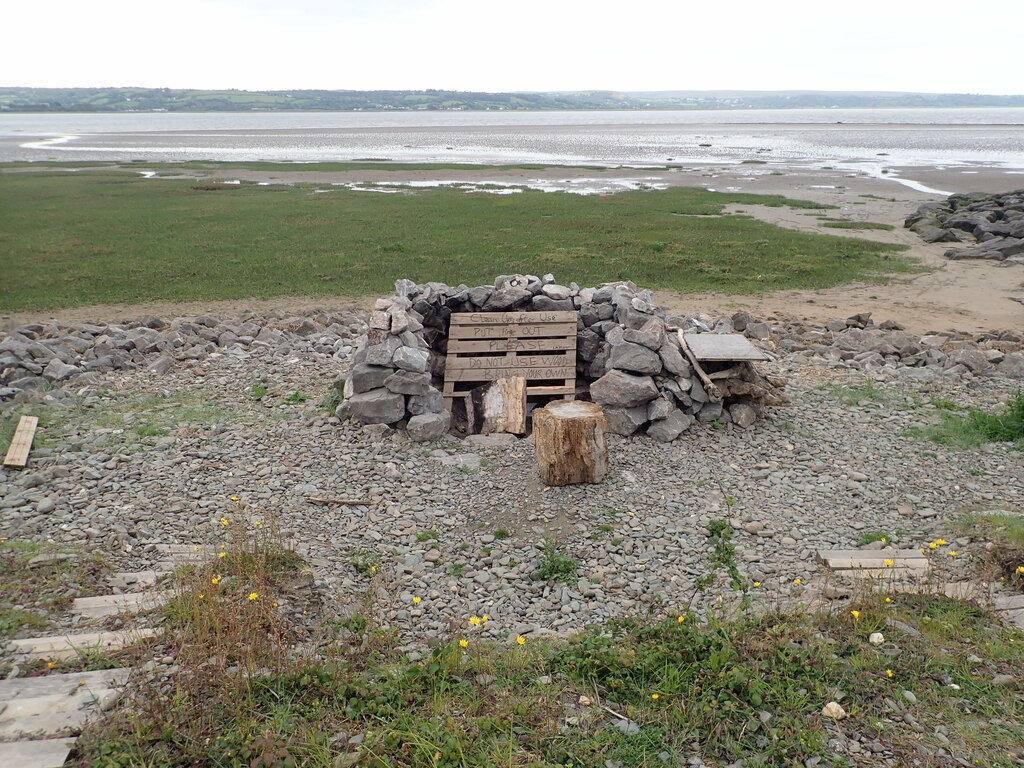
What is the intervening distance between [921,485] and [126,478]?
8.68m

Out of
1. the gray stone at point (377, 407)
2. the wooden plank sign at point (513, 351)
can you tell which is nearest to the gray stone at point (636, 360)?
the wooden plank sign at point (513, 351)

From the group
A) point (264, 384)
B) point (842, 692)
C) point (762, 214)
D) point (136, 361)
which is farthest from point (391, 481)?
point (762, 214)

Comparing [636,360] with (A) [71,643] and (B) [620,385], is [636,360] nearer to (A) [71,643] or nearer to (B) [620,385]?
(B) [620,385]

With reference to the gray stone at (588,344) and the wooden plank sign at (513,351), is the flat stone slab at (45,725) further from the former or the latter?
the gray stone at (588,344)

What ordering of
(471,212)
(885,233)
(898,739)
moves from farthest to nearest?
(471,212)
(885,233)
(898,739)

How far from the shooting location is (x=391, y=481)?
27.9 feet

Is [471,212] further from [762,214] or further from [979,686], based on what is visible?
[979,686]

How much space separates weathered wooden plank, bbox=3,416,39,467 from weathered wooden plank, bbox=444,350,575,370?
520 cm

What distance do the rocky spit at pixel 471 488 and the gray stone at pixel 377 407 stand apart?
0.19 meters

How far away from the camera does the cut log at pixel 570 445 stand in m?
8.13

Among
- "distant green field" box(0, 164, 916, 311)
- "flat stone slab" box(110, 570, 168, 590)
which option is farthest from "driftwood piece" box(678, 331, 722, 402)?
"distant green field" box(0, 164, 916, 311)

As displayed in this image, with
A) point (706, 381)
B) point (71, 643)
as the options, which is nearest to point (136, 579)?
point (71, 643)

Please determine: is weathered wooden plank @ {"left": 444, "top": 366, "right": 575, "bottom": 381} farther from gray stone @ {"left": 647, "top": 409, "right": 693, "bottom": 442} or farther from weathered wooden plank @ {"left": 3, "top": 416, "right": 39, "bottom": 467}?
weathered wooden plank @ {"left": 3, "top": 416, "right": 39, "bottom": 467}

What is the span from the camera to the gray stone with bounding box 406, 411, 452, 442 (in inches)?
372
